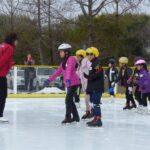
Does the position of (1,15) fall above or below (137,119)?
above

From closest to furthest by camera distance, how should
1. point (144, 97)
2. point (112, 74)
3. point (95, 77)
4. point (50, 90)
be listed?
point (95, 77), point (144, 97), point (112, 74), point (50, 90)

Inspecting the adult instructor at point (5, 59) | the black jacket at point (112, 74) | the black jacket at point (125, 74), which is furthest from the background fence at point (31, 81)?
the adult instructor at point (5, 59)

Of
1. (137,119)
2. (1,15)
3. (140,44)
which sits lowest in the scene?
(137,119)

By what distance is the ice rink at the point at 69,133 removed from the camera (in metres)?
5.92

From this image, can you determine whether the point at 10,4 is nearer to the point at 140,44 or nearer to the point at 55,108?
the point at 140,44

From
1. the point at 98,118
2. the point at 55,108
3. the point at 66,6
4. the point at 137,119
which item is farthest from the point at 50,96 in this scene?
the point at 66,6

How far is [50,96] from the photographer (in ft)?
49.2

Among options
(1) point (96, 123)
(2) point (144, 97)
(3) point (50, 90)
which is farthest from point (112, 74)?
(1) point (96, 123)

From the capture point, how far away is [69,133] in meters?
6.99

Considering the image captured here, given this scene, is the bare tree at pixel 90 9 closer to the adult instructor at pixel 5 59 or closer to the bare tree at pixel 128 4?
the bare tree at pixel 128 4

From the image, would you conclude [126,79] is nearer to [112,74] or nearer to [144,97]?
[144,97]

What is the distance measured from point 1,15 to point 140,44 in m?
9.70

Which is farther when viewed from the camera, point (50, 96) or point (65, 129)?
point (50, 96)

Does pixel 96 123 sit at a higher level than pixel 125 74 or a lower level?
lower
